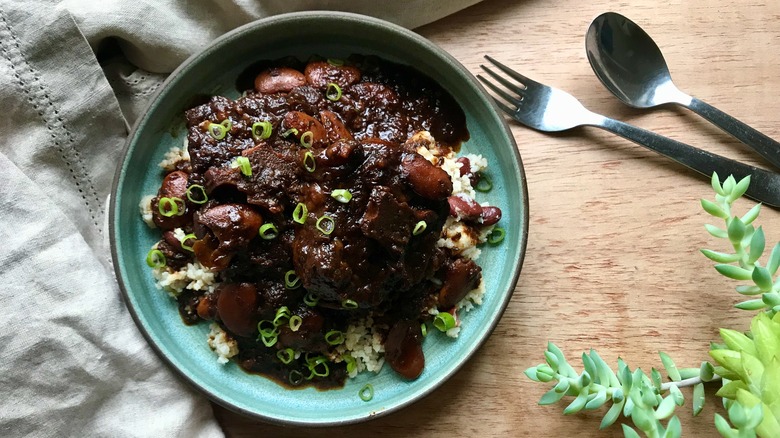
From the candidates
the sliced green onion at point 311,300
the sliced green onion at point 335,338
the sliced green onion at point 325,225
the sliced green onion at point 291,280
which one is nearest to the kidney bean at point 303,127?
the sliced green onion at point 325,225

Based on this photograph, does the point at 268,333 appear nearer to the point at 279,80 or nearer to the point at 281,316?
the point at 281,316

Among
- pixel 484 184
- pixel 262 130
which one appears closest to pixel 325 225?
pixel 262 130

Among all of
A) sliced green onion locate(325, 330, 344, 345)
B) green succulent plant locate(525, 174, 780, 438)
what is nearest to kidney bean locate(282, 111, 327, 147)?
sliced green onion locate(325, 330, 344, 345)

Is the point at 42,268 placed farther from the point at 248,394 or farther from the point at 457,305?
the point at 457,305

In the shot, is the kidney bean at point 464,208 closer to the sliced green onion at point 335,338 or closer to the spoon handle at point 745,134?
the sliced green onion at point 335,338

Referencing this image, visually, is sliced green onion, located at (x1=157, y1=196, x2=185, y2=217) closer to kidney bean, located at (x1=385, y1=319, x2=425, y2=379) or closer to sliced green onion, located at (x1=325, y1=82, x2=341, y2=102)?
sliced green onion, located at (x1=325, y1=82, x2=341, y2=102)

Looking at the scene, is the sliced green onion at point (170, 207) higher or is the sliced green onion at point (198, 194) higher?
the sliced green onion at point (198, 194)
